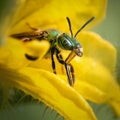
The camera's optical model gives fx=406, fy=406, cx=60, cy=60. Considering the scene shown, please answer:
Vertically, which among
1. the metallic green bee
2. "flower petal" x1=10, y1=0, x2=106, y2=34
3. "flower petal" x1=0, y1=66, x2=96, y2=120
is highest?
"flower petal" x1=10, y1=0, x2=106, y2=34

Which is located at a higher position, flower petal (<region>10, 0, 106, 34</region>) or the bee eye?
flower petal (<region>10, 0, 106, 34</region>)

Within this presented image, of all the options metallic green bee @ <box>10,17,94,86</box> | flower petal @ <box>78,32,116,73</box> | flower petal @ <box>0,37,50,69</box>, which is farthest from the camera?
flower petal @ <box>78,32,116,73</box>

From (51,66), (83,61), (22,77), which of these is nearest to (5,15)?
(22,77)

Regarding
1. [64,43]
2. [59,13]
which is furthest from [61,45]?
[59,13]

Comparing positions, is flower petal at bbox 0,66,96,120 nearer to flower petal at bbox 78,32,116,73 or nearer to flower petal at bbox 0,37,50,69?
flower petal at bbox 0,37,50,69

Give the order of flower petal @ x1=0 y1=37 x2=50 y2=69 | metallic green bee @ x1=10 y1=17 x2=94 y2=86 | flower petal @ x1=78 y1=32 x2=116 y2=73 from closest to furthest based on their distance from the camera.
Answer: flower petal @ x1=0 y1=37 x2=50 y2=69 → metallic green bee @ x1=10 y1=17 x2=94 y2=86 → flower petal @ x1=78 y1=32 x2=116 y2=73

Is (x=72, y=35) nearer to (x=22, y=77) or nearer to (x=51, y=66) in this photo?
(x=51, y=66)

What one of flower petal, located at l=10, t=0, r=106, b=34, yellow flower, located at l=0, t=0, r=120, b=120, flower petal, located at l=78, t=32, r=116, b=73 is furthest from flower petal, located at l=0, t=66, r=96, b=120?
flower petal, located at l=78, t=32, r=116, b=73
